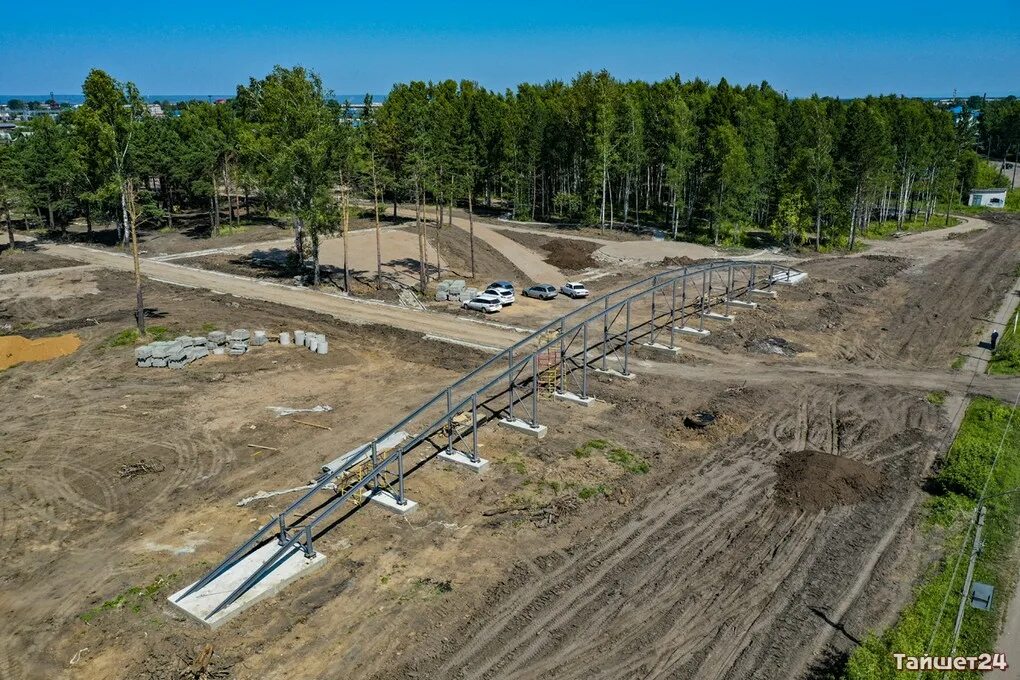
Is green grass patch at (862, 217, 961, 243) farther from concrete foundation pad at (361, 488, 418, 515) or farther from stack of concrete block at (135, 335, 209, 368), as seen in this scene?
concrete foundation pad at (361, 488, 418, 515)

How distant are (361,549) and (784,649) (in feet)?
36.7

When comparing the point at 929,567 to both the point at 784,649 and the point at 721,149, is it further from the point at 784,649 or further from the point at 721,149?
the point at 721,149

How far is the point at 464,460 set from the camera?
978 inches

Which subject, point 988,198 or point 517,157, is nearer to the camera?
point 517,157

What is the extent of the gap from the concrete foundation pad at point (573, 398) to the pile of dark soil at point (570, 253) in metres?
Result: 31.8

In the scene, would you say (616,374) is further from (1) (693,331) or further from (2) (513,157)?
(2) (513,157)

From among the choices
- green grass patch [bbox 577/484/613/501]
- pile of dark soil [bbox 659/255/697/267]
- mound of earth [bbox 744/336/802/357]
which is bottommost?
green grass patch [bbox 577/484/613/501]

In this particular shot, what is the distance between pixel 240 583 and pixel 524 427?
40.4 ft

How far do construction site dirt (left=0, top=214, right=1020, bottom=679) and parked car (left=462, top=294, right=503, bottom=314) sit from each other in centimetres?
806

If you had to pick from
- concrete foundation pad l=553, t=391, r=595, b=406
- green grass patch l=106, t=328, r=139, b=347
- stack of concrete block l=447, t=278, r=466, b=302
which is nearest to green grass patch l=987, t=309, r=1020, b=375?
concrete foundation pad l=553, t=391, r=595, b=406

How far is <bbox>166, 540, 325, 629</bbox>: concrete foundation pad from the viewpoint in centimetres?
1695

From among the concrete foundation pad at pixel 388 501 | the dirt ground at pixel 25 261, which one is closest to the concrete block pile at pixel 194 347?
the concrete foundation pad at pixel 388 501

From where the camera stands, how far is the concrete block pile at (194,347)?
113ft

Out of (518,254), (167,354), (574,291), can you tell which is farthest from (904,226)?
(167,354)
